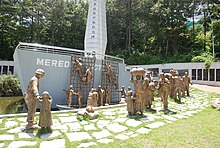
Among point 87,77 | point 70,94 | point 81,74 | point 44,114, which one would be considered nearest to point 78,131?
point 44,114

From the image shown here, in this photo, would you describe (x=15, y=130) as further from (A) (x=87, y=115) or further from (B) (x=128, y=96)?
(B) (x=128, y=96)

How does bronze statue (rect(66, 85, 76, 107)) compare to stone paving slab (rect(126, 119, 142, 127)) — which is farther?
bronze statue (rect(66, 85, 76, 107))

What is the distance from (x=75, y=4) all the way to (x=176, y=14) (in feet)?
55.9

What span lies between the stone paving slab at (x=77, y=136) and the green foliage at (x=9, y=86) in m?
14.2

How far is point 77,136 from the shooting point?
376 cm

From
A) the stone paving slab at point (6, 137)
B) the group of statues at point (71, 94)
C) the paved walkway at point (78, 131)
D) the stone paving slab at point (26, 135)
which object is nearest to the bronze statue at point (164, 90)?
the paved walkway at point (78, 131)

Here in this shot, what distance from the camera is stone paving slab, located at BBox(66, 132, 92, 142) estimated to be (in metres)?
3.58

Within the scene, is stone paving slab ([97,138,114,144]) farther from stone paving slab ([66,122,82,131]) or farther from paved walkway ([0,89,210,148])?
stone paving slab ([66,122,82,131])

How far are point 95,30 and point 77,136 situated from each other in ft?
39.9

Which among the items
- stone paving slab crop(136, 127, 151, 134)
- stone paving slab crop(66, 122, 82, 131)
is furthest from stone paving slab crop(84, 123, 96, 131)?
stone paving slab crop(136, 127, 151, 134)

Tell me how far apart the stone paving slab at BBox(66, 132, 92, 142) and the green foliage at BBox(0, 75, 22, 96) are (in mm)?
14183

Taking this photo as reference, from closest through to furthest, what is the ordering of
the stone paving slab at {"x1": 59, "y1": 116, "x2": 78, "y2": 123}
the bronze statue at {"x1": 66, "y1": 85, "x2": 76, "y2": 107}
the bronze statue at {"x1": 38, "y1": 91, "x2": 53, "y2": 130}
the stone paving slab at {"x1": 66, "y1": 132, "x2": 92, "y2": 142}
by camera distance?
the stone paving slab at {"x1": 66, "y1": 132, "x2": 92, "y2": 142}
the bronze statue at {"x1": 38, "y1": 91, "x2": 53, "y2": 130}
the stone paving slab at {"x1": 59, "y1": 116, "x2": 78, "y2": 123}
the bronze statue at {"x1": 66, "y1": 85, "x2": 76, "y2": 107}

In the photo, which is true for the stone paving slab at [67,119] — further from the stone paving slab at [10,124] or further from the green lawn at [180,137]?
the green lawn at [180,137]

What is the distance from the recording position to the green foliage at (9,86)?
15395 millimetres
